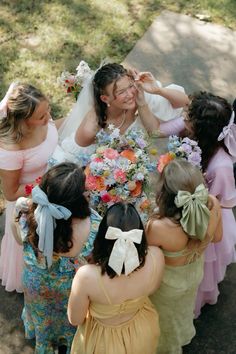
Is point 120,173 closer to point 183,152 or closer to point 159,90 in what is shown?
point 183,152

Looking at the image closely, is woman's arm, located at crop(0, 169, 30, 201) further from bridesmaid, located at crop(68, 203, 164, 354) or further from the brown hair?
bridesmaid, located at crop(68, 203, 164, 354)

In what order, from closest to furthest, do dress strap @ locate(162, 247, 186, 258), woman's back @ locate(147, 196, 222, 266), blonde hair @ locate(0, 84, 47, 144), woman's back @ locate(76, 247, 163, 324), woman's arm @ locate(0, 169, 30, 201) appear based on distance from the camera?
woman's back @ locate(76, 247, 163, 324) < woman's back @ locate(147, 196, 222, 266) < dress strap @ locate(162, 247, 186, 258) < blonde hair @ locate(0, 84, 47, 144) < woman's arm @ locate(0, 169, 30, 201)

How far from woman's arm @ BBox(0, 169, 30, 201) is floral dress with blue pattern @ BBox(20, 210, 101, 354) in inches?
24.9

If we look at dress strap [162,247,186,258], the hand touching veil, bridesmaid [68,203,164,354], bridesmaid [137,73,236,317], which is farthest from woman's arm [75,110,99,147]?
bridesmaid [68,203,164,354]

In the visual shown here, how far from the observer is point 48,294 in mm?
3711

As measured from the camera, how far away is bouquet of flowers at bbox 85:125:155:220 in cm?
363

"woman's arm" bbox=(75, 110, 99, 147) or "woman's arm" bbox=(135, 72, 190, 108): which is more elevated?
"woman's arm" bbox=(135, 72, 190, 108)

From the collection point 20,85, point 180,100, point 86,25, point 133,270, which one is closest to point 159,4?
point 86,25

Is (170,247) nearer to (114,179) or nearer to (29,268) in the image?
(114,179)

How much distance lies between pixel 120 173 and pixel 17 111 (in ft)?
2.98

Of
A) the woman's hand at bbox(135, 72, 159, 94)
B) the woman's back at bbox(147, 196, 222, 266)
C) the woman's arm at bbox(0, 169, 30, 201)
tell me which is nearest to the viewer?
the woman's back at bbox(147, 196, 222, 266)

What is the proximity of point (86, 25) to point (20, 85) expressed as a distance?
3.78 metres

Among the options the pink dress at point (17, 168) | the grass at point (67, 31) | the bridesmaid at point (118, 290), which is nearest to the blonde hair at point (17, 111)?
the pink dress at point (17, 168)

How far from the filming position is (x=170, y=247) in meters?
3.38
